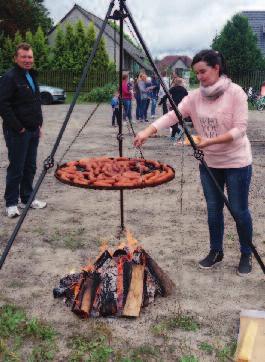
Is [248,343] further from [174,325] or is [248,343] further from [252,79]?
[252,79]

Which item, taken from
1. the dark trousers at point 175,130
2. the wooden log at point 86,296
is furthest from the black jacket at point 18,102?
the dark trousers at point 175,130

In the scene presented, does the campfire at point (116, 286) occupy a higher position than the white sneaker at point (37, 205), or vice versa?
the campfire at point (116, 286)

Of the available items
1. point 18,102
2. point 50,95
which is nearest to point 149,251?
point 18,102

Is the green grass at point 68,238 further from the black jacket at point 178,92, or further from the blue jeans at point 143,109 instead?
the blue jeans at point 143,109

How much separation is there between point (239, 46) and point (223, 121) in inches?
1450

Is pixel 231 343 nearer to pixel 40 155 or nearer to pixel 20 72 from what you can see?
pixel 20 72

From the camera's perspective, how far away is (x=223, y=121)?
12.8 ft

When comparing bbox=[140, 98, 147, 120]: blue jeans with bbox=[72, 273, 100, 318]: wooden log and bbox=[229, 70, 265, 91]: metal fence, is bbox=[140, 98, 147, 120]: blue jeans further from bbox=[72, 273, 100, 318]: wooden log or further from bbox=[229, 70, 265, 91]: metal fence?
bbox=[229, 70, 265, 91]: metal fence

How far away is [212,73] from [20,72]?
9.46 feet

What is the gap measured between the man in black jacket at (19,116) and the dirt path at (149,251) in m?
0.58

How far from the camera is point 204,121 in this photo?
158 inches

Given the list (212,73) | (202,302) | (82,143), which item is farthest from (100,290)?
(82,143)

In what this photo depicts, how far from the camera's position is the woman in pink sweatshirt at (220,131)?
3811 mm

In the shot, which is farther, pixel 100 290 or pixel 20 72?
pixel 20 72
